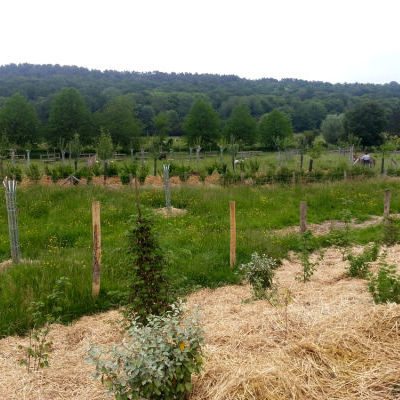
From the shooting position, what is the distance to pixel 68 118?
166 ft

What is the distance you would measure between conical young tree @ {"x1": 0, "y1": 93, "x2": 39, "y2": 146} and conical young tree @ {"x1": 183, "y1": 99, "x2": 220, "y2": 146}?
2029 centimetres

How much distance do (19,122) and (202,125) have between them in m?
24.1

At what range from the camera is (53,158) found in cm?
4634

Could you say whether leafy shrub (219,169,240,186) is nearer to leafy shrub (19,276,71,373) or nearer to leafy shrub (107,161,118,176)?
leafy shrub (107,161,118,176)

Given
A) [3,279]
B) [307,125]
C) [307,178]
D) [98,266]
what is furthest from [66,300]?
[307,125]

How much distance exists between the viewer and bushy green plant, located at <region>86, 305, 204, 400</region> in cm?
314

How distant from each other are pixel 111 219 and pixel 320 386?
10.4 meters

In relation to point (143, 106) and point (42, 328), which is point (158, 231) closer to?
point (42, 328)

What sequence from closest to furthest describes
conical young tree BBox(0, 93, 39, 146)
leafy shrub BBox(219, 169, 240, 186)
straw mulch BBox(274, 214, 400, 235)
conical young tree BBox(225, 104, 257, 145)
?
straw mulch BBox(274, 214, 400, 235) < leafy shrub BBox(219, 169, 240, 186) < conical young tree BBox(0, 93, 39, 146) < conical young tree BBox(225, 104, 257, 145)

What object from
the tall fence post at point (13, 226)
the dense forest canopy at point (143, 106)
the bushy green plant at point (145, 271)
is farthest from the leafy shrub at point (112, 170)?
the dense forest canopy at point (143, 106)

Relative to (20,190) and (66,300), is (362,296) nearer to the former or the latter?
(66,300)

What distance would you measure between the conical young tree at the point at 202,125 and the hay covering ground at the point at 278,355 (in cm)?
4761

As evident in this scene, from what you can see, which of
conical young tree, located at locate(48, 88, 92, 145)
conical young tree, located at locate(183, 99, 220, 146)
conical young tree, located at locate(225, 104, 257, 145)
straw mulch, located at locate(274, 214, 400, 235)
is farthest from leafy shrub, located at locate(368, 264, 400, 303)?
conical young tree, located at locate(225, 104, 257, 145)

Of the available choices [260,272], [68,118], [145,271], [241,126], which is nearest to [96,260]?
[145,271]
